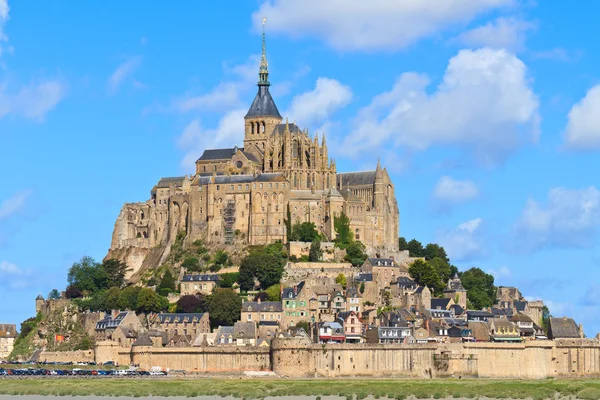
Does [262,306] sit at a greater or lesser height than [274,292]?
lesser

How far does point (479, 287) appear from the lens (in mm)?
131250

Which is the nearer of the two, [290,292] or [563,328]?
[563,328]

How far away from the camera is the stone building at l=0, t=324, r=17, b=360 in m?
129

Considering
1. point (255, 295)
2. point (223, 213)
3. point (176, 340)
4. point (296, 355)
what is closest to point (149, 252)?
point (223, 213)

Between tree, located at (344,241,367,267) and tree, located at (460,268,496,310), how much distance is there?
33.6ft

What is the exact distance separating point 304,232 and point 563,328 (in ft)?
92.1

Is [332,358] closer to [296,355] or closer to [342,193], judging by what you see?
[296,355]

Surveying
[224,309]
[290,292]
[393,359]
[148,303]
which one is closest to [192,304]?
[148,303]

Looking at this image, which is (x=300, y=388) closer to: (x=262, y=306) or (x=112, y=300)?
(x=262, y=306)

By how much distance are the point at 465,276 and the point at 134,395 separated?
5354 centimetres

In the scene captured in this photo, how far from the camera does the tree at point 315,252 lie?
127 meters

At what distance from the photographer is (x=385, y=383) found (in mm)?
94625

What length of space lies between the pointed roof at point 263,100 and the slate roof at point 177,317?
105ft

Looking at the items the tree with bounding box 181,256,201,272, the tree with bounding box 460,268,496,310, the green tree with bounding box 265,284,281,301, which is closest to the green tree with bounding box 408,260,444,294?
the tree with bounding box 460,268,496,310
